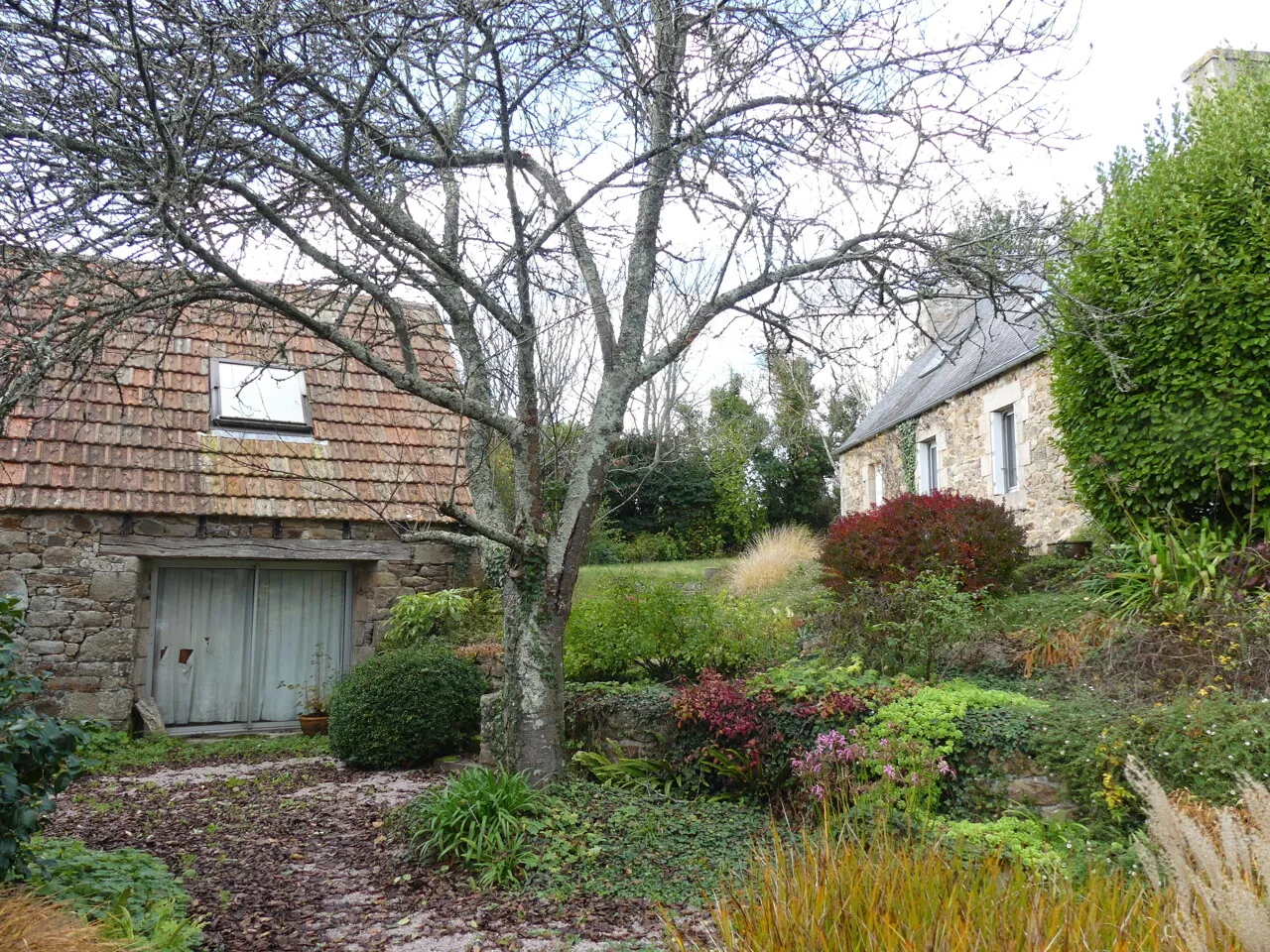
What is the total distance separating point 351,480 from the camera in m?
10.0

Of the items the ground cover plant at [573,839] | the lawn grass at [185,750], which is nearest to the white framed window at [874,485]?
the lawn grass at [185,750]

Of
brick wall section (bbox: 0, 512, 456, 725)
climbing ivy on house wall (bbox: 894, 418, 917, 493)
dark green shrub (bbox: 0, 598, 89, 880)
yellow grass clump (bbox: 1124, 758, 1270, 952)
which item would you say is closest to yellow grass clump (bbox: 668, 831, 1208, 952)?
yellow grass clump (bbox: 1124, 758, 1270, 952)

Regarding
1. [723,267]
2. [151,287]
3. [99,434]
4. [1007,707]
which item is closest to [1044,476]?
[1007,707]

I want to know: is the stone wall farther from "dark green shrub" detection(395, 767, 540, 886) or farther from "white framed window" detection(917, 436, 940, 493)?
"dark green shrub" detection(395, 767, 540, 886)

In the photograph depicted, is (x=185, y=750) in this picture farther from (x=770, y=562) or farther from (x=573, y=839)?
(x=770, y=562)

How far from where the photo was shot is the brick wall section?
8.70 m

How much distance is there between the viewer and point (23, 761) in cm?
347

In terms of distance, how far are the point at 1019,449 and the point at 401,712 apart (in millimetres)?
8564

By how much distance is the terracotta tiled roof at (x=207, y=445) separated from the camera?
8891mm

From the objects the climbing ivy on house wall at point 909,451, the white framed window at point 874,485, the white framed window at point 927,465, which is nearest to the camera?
the white framed window at point 927,465

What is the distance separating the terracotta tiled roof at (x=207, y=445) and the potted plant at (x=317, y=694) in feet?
5.97

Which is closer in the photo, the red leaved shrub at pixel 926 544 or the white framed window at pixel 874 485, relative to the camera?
the red leaved shrub at pixel 926 544

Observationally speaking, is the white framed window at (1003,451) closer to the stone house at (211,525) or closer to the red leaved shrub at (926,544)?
the red leaved shrub at (926,544)

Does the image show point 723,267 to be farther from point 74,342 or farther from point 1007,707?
point 74,342
